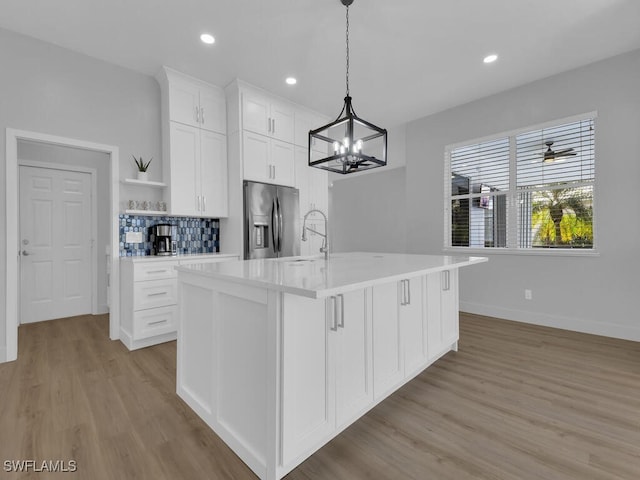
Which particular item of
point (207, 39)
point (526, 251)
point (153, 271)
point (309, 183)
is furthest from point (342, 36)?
point (526, 251)

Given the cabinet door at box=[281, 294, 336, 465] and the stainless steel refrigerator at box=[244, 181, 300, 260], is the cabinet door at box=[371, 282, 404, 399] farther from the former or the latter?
the stainless steel refrigerator at box=[244, 181, 300, 260]

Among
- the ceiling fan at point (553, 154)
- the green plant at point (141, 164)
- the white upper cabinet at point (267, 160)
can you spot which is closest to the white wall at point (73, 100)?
the green plant at point (141, 164)

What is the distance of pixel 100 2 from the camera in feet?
7.93

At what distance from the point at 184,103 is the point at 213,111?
1.12 ft

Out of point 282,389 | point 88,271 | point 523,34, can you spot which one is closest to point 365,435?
point 282,389

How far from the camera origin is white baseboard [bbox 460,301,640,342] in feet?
10.3

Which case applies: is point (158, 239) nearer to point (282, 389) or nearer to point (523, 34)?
point (282, 389)

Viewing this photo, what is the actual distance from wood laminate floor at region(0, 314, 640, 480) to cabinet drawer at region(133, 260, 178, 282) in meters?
0.73

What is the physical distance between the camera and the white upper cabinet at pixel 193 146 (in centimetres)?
341

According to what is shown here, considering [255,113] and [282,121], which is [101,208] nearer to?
[255,113]

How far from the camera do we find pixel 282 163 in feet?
13.6

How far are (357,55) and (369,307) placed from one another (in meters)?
2.69

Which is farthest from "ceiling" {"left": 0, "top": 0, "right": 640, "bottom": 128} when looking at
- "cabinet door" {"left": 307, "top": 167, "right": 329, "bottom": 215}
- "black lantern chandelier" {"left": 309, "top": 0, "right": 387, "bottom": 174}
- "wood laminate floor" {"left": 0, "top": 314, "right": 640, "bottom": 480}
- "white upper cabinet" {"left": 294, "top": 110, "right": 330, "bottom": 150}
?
"wood laminate floor" {"left": 0, "top": 314, "right": 640, "bottom": 480}

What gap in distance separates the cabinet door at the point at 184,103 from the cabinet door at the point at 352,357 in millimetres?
3013
